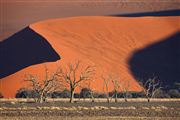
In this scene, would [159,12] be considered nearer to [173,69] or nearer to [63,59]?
[173,69]

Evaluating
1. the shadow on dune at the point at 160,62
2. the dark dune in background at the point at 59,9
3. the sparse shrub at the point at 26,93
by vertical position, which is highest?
the dark dune in background at the point at 59,9

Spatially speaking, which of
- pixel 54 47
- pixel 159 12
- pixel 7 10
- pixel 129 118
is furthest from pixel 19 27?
pixel 129 118

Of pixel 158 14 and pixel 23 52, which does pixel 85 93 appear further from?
pixel 158 14

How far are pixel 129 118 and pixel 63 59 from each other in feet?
181

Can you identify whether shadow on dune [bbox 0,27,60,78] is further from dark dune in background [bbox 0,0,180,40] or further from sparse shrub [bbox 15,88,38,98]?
sparse shrub [bbox 15,88,38,98]

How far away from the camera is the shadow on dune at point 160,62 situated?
100500 mm

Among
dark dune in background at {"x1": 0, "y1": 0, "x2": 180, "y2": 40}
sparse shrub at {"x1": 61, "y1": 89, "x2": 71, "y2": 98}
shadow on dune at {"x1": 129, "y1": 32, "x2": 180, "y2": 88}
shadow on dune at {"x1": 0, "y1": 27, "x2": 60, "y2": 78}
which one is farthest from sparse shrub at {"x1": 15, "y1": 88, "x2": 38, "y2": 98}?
dark dune in background at {"x1": 0, "y1": 0, "x2": 180, "y2": 40}

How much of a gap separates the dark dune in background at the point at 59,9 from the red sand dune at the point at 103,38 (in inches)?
779

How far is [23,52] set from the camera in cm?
11094

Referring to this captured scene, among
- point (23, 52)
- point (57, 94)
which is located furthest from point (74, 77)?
point (23, 52)

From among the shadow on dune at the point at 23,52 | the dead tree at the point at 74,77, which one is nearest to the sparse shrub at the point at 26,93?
the dead tree at the point at 74,77

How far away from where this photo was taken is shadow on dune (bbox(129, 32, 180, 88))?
3957 inches

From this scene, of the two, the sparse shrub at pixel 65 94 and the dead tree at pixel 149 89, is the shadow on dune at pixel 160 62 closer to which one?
the dead tree at pixel 149 89

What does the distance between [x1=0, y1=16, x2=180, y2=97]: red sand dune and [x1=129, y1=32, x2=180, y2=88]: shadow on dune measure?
1.14 metres
